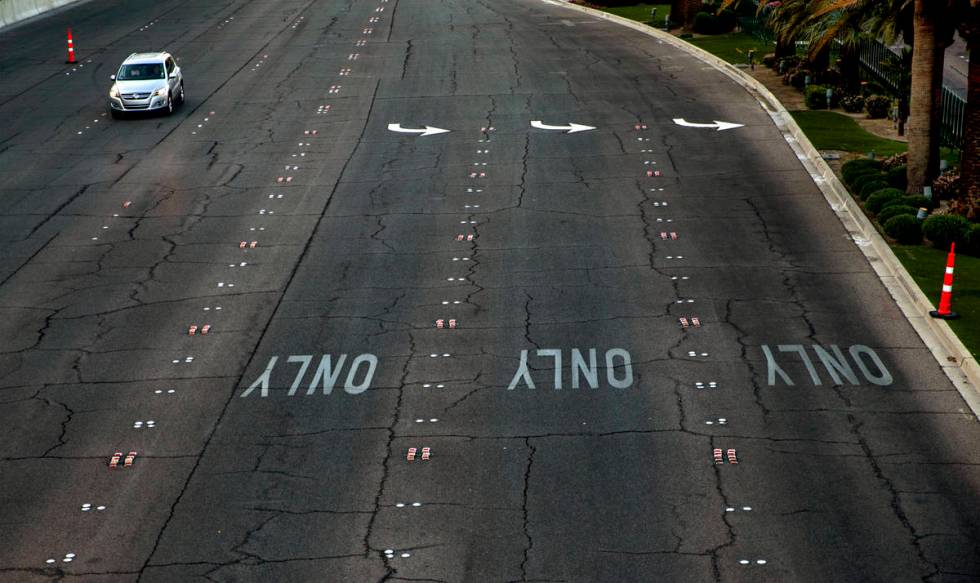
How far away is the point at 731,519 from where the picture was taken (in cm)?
1467

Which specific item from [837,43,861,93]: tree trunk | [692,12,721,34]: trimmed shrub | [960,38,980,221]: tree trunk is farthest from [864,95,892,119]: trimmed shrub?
[692,12,721,34]: trimmed shrub

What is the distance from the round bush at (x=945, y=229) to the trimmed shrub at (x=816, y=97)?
49.1 ft

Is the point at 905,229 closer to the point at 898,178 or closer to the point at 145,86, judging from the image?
the point at 898,178

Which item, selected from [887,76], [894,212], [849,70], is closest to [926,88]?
[894,212]

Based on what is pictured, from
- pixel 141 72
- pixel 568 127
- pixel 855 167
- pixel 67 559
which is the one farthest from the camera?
pixel 141 72

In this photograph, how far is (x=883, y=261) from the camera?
25.2m

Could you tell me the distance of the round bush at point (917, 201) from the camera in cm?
2834

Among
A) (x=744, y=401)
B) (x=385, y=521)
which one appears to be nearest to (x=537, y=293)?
(x=744, y=401)

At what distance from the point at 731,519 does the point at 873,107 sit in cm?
2796

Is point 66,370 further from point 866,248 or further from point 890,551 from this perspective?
point 866,248

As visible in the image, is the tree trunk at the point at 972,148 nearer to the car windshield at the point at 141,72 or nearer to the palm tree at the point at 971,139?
the palm tree at the point at 971,139

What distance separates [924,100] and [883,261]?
622cm

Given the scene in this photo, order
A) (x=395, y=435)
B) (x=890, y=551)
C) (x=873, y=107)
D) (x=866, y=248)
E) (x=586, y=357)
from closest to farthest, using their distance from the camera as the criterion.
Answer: (x=890, y=551) → (x=395, y=435) → (x=586, y=357) → (x=866, y=248) → (x=873, y=107)

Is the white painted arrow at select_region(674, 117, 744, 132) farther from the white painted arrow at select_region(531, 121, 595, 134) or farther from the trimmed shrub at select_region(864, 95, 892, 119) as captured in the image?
the trimmed shrub at select_region(864, 95, 892, 119)
